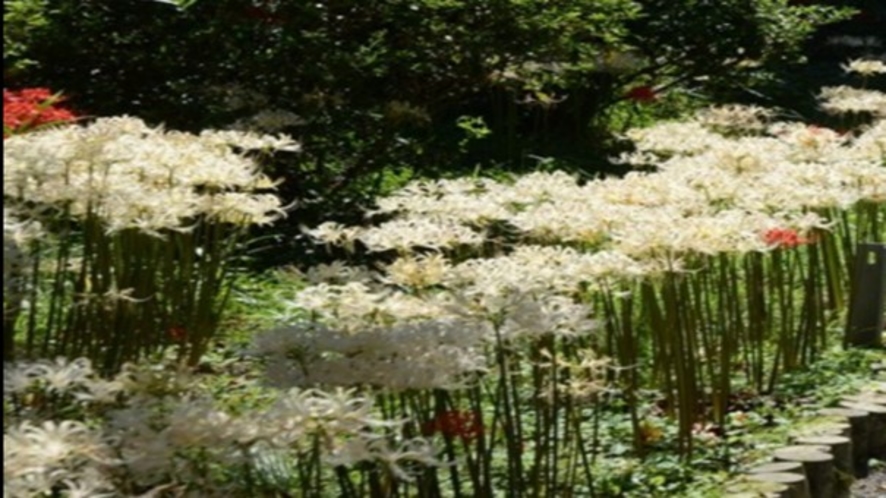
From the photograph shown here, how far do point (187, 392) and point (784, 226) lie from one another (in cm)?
317

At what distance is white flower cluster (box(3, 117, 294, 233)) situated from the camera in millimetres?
4406

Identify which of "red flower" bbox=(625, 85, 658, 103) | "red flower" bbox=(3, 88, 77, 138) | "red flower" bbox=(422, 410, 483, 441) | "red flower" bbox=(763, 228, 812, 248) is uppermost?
"red flower" bbox=(625, 85, 658, 103)

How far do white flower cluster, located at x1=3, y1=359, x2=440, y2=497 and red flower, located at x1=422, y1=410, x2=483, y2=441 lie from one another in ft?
2.61

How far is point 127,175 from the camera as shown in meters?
5.02

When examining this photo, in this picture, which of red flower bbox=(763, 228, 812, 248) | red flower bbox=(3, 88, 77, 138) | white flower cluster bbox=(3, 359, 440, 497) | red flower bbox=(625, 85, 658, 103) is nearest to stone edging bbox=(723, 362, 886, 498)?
red flower bbox=(763, 228, 812, 248)

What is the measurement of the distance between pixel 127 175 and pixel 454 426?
1612 mm

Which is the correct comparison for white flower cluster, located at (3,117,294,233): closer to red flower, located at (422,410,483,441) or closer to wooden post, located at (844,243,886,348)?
red flower, located at (422,410,483,441)

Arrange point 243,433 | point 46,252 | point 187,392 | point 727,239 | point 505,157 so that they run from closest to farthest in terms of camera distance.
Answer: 1. point 243,433
2. point 187,392
3. point 727,239
4. point 46,252
5. point 505,157

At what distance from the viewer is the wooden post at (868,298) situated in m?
6.72

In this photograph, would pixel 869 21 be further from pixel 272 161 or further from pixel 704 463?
pixel 704 463

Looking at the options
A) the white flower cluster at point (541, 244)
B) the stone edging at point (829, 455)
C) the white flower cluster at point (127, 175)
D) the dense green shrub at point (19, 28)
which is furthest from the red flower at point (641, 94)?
the white flower cluster at point (127, 175)

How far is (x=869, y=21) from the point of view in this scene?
1759cm

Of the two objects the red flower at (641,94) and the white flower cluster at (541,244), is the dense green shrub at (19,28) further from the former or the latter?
the red flower at (641,94)

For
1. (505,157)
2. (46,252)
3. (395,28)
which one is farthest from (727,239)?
(505,157)
